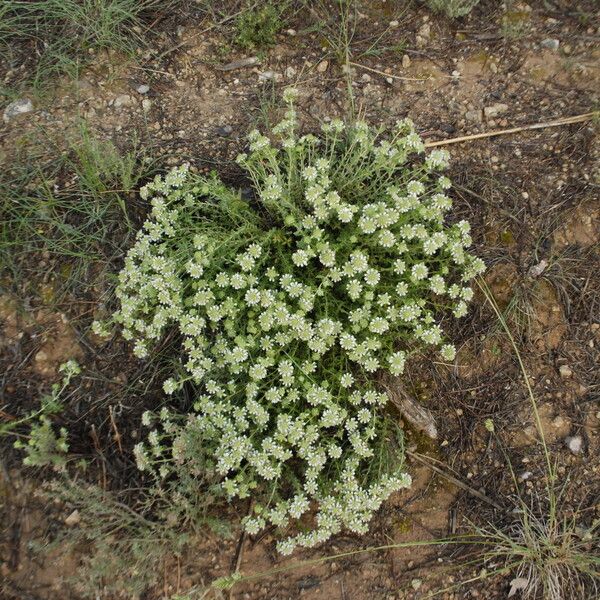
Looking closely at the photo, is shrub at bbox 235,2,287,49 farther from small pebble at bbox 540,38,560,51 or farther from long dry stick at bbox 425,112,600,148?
small pebble at bbox 540,38,560,51

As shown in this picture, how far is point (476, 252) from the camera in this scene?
12.5 ft

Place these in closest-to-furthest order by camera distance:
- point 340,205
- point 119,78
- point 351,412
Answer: point 340,205, point 351,412, point 119,78

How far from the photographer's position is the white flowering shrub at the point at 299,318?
320 cm

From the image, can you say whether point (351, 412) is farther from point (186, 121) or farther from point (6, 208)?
point (6, 208)

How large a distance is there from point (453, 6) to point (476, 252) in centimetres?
172

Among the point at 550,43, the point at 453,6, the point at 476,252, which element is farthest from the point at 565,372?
the point at 453,6

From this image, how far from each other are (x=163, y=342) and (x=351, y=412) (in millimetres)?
1220

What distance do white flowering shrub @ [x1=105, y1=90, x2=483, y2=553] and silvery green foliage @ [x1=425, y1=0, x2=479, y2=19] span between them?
1.31m

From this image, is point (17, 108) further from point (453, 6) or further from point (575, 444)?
point (575, 444)

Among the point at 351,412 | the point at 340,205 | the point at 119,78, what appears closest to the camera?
the point at 340,205

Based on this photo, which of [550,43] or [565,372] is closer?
[565,372]

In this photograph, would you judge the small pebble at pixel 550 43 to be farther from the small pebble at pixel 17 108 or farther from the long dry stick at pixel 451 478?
the small pebble at pixel 17 108

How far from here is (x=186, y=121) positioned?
4.17 m

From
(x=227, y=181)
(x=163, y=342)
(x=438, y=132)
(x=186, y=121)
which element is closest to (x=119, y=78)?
(x=186, y=121)
